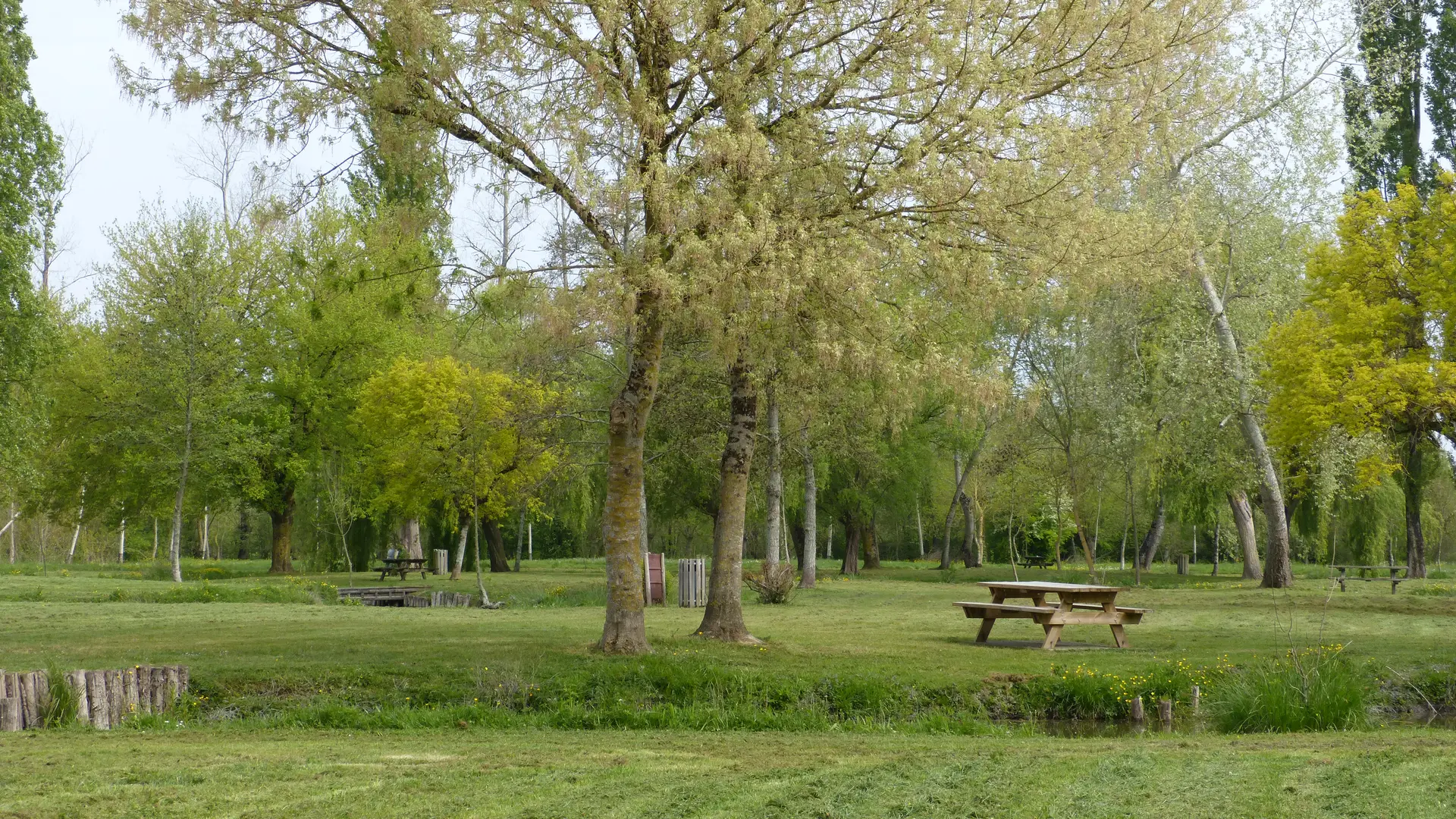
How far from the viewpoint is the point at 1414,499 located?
3144 cm

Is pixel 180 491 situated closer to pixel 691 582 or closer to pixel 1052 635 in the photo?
pixel 691 582

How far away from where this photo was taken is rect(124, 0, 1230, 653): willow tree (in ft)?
37.9

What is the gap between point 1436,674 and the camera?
42.8 ft

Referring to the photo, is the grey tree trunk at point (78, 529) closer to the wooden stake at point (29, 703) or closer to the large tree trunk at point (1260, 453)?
the wooden stake at point (29, 703)

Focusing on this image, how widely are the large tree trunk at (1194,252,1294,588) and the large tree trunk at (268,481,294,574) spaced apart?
2942cm

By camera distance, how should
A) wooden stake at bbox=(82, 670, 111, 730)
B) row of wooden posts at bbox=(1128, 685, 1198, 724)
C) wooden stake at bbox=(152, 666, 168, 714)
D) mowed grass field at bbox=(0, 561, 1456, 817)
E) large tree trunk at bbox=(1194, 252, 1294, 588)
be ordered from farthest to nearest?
large tree trunk at bbox=(1194, 252, 1294, 588) → row of wooden posts at bbox=(1128, 685, 1198, 724) → wooden stake at bbox=(152, 666, 168, 714) → wooden stake at bbox=(82, 670, 111, 730) → mowed grass field at bbox=(0, 561, 1456, 817)

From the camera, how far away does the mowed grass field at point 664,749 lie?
20.8 feet

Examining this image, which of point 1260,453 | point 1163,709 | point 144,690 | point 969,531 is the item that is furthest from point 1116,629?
point 969,531

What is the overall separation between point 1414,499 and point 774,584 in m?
18.8

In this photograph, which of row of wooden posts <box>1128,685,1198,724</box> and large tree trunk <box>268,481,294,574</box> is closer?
row of wooden posts <box>1128,685,1198,724</box>

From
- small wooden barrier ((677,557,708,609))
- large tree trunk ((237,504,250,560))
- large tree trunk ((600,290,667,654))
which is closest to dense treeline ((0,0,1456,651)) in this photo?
large tree trunk ((600,290,667,654))

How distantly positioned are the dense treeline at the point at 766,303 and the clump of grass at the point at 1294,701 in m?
3.70

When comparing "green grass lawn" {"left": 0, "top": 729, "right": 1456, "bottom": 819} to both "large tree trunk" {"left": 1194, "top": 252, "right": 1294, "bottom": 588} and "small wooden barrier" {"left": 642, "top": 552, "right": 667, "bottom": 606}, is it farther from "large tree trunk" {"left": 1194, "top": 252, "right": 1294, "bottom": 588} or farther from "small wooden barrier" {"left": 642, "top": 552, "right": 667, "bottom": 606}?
"large tree trunk" {"left": 1194, "top": 252, "right": 1294, "bottom": 588}

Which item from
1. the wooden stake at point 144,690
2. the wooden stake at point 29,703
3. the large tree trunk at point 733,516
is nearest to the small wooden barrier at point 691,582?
the large tree trunk at point 733,516
